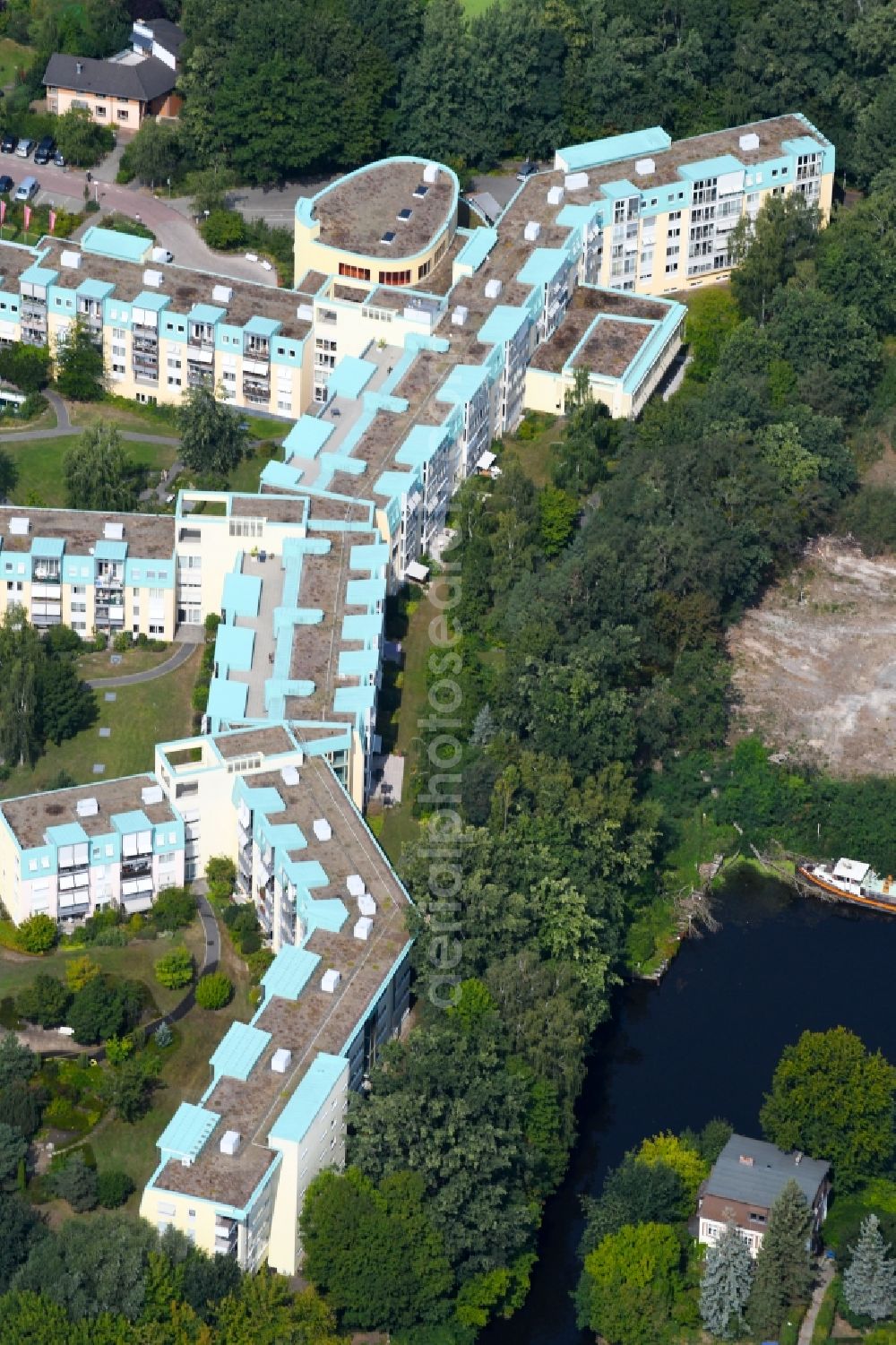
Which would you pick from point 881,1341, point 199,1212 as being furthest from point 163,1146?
point 881,1341

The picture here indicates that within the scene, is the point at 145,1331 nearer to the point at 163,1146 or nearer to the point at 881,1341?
the point at 163,1146

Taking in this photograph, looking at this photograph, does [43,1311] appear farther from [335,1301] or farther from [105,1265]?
[335,1301]

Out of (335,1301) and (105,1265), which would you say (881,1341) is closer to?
(335,1301)

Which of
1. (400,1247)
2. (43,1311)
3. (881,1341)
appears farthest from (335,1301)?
(881,1341)

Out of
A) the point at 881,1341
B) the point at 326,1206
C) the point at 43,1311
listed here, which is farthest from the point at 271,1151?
the point at 881,1341

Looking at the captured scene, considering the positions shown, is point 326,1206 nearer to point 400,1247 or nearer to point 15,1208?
point 400,1247

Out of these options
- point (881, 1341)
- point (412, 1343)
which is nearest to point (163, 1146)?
point (412, 1343)
